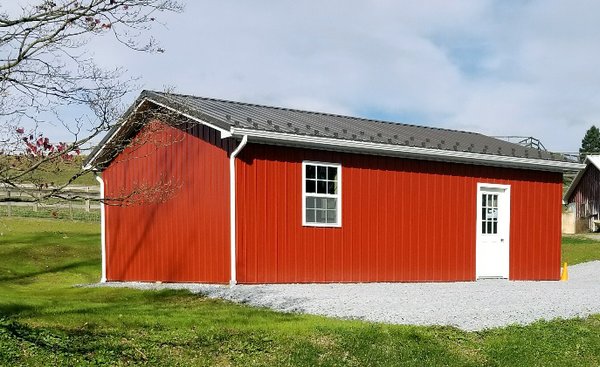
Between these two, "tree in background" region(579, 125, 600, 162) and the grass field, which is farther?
"tree in background" region(579, 125, 600, 162)

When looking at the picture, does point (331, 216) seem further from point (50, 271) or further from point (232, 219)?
point (50, 271)

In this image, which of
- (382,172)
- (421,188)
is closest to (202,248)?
(382,172)

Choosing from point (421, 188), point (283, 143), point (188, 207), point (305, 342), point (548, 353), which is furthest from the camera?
point (421, 188)

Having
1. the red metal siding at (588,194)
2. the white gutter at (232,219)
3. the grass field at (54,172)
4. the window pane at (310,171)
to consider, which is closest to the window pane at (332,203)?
the window pane at (310,171)

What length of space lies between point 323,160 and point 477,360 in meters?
5.95

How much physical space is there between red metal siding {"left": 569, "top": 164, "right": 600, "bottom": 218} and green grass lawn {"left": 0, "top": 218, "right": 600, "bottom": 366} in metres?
29.6

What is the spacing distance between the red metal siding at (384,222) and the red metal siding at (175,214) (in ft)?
2.06

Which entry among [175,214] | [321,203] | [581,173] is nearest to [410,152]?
[321,203]

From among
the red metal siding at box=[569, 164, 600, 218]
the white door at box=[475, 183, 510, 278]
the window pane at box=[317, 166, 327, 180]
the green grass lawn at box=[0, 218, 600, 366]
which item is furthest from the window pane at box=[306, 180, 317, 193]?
the red metal siding at box=[569, 164, 600, 218]

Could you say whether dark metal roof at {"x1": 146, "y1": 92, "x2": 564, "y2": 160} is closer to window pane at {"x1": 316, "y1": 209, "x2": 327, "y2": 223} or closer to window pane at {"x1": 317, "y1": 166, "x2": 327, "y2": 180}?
window pane at {"x1": 317, "y1": 166, "x2": 327, "y2": 180}

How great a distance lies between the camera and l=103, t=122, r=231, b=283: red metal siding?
12.8 metres

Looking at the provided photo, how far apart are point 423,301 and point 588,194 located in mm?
30790

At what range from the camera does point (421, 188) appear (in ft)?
48.7

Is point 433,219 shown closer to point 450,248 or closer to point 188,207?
point 450,248
